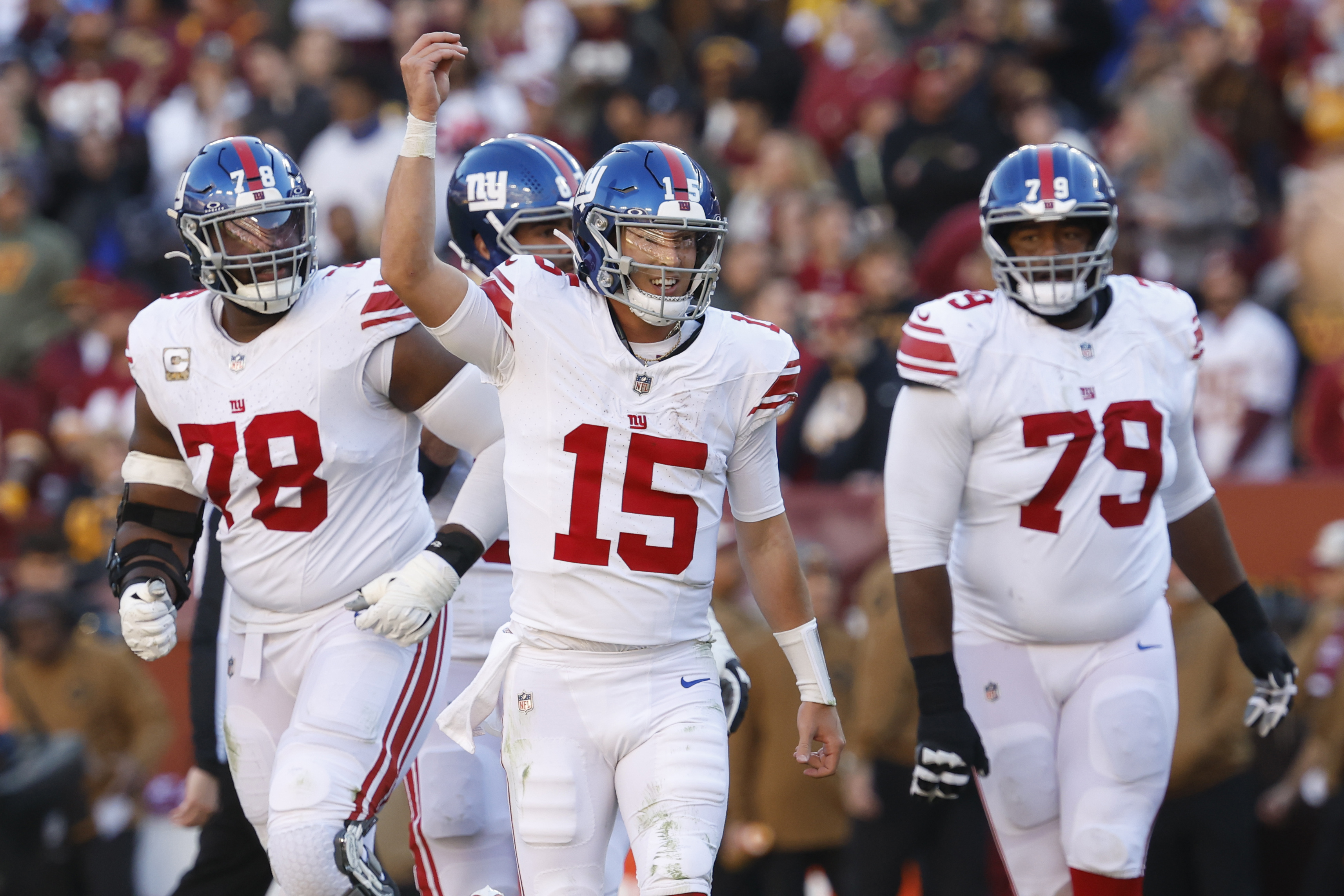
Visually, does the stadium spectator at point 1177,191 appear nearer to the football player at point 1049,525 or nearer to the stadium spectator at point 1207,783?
the stadium spectator at point 1207,783

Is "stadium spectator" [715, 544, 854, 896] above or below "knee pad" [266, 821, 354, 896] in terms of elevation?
below

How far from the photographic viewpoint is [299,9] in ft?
41.8

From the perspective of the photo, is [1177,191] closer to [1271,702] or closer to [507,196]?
[1271,702]

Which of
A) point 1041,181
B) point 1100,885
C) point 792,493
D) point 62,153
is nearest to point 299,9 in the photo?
point 62,153

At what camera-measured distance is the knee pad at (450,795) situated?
4.70 meters

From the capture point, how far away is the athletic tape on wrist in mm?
4902

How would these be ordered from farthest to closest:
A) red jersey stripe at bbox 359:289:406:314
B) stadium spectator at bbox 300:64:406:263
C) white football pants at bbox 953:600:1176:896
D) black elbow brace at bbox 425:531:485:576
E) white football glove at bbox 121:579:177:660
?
stadium spectator at bbox 300:64:406:263, white football pants at bbox 953:600:1176:896, red jersey stripe at bbox 359:289:406:314, white football glove at bbox 121:579:177:660, black elbow brace at bbox 425:531:485:576

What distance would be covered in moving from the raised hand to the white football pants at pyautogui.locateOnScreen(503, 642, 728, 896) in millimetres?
1172

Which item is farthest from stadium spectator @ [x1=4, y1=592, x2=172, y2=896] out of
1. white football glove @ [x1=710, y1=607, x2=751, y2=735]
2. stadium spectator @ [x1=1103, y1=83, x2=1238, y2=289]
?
stadium spectator @ [x1=1103, y1=83, x2=1238, y2=289]

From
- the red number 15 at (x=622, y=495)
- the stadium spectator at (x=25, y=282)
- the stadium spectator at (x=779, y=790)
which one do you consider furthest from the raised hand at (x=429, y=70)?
the stadium spectator at (x=25, y=282)

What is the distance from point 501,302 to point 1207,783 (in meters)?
3.88

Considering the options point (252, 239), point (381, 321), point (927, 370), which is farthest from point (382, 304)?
point (927, 370)

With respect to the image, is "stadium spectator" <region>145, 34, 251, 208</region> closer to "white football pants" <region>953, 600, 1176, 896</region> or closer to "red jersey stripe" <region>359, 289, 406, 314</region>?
"red jersey stripe" <region>359, 289, 406, 314</region>

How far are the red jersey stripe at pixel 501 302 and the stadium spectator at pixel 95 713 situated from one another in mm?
4902
